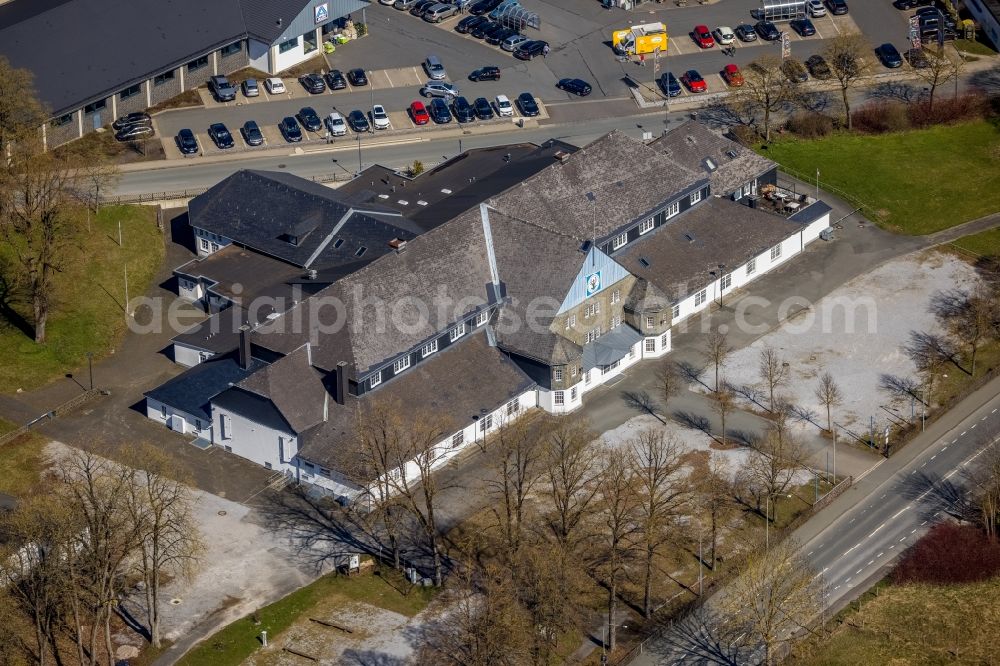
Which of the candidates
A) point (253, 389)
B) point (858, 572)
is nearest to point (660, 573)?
point (858, 572)

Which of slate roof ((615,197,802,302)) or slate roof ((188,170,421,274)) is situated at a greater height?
slate roof ((188,170,421,274))

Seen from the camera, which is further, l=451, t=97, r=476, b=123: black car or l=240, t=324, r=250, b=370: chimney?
l=451, t=97, r=476, b=123: black car

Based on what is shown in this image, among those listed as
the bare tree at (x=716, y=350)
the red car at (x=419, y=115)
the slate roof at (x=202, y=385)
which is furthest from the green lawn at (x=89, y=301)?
the bare tree at (x=716, y=350)

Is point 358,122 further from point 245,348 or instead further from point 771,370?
point 771,370

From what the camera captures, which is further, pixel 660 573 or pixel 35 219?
pixel 35 219

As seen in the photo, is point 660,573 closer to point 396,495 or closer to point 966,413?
point 396,495

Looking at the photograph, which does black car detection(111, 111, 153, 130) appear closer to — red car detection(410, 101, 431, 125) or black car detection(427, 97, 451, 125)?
red car detection(410, 101, 431, 125)

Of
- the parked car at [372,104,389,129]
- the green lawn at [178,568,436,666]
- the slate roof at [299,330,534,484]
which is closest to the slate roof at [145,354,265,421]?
the slate roof at [299,330,534,484]
